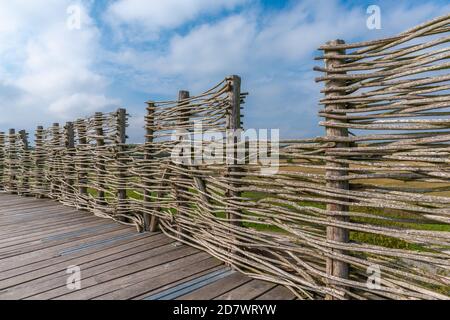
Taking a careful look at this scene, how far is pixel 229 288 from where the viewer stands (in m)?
2.34

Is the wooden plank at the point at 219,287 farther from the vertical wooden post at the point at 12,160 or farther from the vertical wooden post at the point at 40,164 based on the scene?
the vertical wooden post at the point at 12,160

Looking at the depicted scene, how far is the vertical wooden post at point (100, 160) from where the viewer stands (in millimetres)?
4805

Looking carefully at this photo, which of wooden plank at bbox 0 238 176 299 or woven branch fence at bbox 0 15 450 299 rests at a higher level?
woven branch fence at bbox 0 15 450 299

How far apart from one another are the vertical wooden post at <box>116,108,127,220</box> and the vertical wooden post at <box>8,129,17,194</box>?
456 centimetres

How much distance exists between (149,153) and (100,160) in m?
1.39

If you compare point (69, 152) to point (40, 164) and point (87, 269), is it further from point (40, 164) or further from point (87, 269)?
point (87, 269)

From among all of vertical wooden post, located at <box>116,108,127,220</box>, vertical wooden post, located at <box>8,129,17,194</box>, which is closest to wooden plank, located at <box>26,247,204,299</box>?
vertical wooden post, located at <box>116,108,127,220</box>

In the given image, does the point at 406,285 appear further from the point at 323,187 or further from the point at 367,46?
the point at 367,46

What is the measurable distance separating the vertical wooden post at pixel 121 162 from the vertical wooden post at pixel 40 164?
10.1ft

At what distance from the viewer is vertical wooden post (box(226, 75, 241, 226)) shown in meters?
2.71

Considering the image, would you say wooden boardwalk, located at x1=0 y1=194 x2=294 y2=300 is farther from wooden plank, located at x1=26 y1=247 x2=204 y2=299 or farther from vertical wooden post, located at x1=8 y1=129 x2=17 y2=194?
vertical wooden post, located at x1=8 y1=129 x2=17 y2=194

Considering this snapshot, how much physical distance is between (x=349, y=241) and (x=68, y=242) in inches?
116

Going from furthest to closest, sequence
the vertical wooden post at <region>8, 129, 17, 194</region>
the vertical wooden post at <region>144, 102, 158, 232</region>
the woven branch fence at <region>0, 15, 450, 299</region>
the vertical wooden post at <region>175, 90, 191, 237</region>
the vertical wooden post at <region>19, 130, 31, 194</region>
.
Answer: the vertical wooden post at <region>8, 129, 17, 194</region>
the vertical wooden post at <region>19, 130, 31, 194</region>
the vertical wooden post at <region>144, 102, 158, 232</region>
the vertical wooden post at <region>175, 90, 191, 237</region>
the woven branch fence at <region>0, 15, 450, 299</region>

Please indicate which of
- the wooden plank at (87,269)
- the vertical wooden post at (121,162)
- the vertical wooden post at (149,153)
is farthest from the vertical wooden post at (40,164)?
the wooden plank at (87,269)
